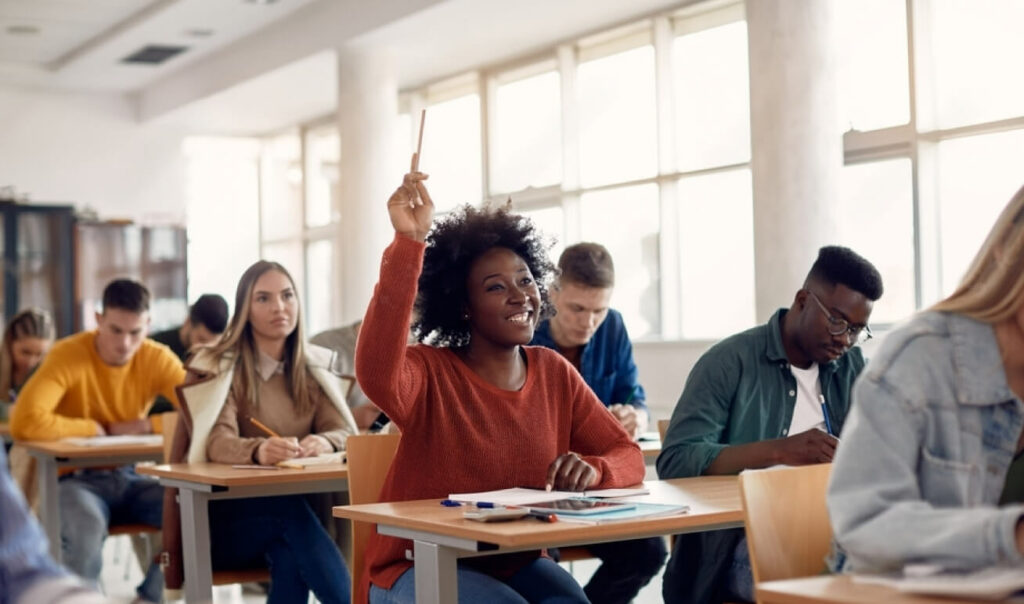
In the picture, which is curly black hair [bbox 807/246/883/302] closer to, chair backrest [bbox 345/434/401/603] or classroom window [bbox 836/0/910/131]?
chair backrest [bbox 345/434/401/603]

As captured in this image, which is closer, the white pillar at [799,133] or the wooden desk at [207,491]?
the wooden desk at [207,491]

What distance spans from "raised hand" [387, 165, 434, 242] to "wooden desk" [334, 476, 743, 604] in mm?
561

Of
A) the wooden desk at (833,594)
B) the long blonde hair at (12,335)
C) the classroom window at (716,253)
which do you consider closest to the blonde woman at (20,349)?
the long blonde hair at (12,335)

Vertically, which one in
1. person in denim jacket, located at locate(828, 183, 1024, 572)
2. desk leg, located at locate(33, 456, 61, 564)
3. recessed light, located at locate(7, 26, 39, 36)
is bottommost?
desk leg, located at locate(33, 456, 61, 564)

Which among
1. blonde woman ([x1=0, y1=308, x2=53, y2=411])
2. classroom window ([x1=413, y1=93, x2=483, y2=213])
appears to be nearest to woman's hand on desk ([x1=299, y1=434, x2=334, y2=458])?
blonde woman ([x1=0, y1=308, x2=53, y2=411])

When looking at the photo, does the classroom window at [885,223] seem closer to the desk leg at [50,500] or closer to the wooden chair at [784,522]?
the desk leg at [50,500]

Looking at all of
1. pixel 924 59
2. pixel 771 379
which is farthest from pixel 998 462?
pixel 924 59

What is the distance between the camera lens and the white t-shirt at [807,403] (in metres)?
3.13

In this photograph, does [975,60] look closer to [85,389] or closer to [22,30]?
[85,389]

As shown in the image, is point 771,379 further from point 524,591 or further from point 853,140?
point 853,140

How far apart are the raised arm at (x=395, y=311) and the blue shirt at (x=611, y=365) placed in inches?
73.0

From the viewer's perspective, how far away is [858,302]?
9.71ft

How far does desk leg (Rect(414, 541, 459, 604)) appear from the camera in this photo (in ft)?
7.34

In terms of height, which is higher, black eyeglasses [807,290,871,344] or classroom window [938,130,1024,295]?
classroom window [938,130,1024,295]
